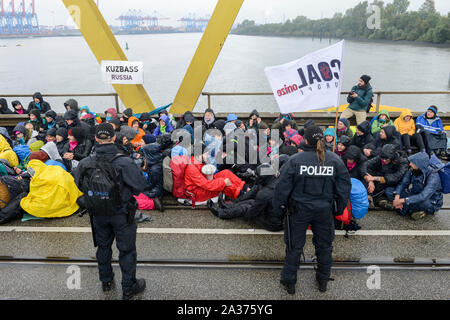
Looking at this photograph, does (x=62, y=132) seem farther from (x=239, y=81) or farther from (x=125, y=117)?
(x=239, y=81)

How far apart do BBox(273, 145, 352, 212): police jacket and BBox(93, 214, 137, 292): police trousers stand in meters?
1.55

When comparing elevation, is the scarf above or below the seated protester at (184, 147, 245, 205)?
above

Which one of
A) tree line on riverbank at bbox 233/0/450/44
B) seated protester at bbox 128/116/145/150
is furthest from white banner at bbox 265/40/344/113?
tree line on riverbank at bbox 233/0/450/44

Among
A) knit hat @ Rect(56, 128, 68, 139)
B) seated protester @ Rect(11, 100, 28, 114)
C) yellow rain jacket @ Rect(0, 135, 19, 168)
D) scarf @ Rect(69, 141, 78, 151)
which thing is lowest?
yellow rain jacket @ Rect(0, 135, 19, 168)

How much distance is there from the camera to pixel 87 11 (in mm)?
7797

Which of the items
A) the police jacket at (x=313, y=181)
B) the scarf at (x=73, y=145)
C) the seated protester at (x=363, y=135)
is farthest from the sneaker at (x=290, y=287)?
the scarf at (x=73, y=145)

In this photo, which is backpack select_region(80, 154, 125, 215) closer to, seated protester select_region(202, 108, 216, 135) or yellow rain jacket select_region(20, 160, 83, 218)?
yellow rain jacket select_region(20, 160, 83, 218)

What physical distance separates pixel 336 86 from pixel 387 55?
60.9 meters

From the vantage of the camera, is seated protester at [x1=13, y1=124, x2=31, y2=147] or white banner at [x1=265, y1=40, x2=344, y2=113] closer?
white banner at [x1=265, y1=40, x2=344, y2=113]

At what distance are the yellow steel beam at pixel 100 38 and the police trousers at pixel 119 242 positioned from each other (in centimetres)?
585

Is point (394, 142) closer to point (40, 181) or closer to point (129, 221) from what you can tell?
point (129, 221)

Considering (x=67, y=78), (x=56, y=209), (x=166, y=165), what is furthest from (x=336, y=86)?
(x=67, y=78)

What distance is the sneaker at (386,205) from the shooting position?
5020 millimetres

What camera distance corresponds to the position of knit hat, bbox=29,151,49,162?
5180 mm
